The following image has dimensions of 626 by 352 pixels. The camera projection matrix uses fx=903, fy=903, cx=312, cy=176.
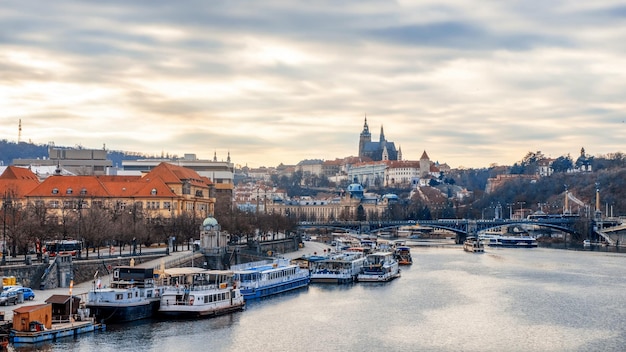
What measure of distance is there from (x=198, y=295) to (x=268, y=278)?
34.3 feet

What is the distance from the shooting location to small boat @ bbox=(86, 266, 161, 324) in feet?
133

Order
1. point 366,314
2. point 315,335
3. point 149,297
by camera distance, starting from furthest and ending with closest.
Answer: point 366,314 < point 149,297 < point 315,335

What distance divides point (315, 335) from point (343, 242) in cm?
5596

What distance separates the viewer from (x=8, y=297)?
129 ft

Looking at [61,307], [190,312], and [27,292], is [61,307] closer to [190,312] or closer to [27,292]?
[27,292]

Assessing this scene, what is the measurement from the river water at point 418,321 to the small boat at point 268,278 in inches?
38.8

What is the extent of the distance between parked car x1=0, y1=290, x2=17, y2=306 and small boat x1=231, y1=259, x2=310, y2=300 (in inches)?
493

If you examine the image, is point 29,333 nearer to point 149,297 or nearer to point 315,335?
point 149,297

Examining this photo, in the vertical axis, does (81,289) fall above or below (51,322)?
above

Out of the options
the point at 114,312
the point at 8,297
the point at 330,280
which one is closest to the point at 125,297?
the point at 114,312

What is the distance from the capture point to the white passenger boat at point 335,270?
61.9 meters

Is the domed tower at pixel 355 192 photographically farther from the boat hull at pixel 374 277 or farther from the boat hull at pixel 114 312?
the boat hull at pixel 114 312

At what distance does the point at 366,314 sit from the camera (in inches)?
1815

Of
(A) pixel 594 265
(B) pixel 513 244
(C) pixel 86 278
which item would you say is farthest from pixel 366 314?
(B) pixel 513 244
